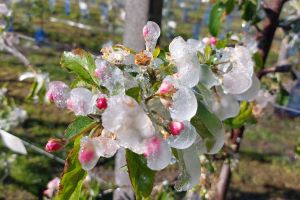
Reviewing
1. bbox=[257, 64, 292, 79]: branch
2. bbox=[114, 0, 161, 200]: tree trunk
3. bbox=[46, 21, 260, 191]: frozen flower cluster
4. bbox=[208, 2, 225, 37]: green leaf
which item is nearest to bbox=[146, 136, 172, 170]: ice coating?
bbox=[46, 21, 260, 191]: frozen flower cluster

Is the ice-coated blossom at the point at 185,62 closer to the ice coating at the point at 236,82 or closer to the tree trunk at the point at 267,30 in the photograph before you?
the ice coating at the point at 236,82

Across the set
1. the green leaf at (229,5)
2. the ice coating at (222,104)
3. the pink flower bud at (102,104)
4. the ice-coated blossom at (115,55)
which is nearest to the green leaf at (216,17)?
the green leaf at (229,5)

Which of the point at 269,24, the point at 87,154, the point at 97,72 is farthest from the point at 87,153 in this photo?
the point at 269,24

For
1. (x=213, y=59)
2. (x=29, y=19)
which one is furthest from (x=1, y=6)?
(x=29, y=19)

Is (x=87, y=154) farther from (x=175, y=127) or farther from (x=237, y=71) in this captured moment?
(x=237, y=71)

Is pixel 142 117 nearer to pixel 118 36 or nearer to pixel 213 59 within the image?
pixel 213 59

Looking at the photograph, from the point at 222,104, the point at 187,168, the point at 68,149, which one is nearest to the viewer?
the point at 187,168
